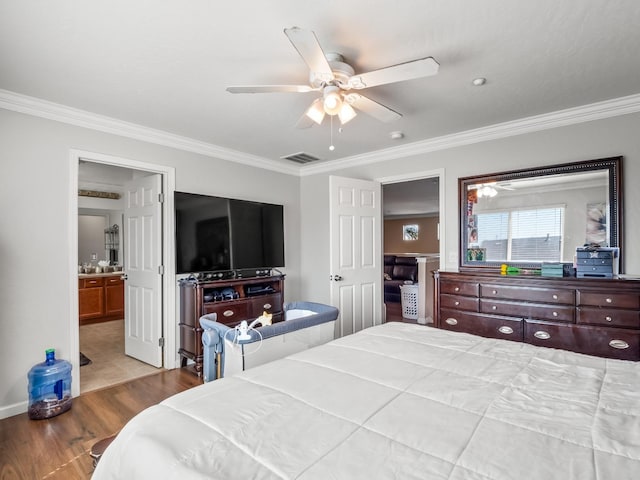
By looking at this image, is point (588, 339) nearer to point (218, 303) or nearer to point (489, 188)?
point (489, 188)

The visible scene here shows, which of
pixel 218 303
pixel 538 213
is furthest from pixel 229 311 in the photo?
pixel 538 213

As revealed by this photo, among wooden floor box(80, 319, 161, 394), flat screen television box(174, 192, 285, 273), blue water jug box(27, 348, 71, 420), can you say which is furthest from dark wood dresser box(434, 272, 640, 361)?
blue water jug box(27, 348, 71, 420)

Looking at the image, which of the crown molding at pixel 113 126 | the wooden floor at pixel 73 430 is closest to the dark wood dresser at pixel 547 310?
the wooden floor at pixel 73 430

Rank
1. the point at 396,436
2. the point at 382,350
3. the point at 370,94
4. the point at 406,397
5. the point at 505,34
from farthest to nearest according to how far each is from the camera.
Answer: the point at 370,94 → the point at 505,34 → the point at 382,350 → the point at 406,397 → the point at 396,436

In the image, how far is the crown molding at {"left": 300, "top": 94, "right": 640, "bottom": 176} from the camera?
285cm

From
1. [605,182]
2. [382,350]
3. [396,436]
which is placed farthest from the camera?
[605,182]

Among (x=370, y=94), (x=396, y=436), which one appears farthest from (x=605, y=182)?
(x=396, y=436)

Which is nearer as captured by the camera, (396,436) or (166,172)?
(396,436)

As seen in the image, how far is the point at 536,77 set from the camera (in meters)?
2.43

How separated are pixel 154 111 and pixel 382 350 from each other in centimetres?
274

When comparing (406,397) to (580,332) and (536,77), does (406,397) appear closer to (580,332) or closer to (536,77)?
(580,332)

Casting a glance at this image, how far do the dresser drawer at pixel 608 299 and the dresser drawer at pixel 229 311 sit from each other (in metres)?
3.09

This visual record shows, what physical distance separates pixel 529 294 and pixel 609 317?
1.75 ft

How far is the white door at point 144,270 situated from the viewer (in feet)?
12.1
